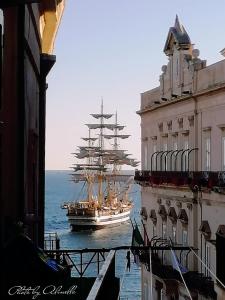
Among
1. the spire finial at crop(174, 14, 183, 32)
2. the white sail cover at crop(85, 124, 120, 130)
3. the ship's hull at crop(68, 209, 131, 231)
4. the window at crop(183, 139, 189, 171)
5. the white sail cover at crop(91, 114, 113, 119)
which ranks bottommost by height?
the ship's hull at crop(68, 209, 131, 231)

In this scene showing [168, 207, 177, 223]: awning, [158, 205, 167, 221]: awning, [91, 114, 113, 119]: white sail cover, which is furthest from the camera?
[91, 114, 113, 119]: white sail cover

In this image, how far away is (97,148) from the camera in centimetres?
13938

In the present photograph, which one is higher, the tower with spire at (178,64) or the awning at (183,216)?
the tower with spire at (178,64)

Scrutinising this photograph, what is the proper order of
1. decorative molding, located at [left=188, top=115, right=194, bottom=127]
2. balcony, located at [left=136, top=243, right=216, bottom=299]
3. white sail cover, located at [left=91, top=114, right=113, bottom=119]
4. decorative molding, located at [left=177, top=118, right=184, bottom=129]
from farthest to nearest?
white sail cover, located at [left=91, top=114, right=113, bottom=119] → decorative molding, located at [left=177, top=118, right=184, bottom=129] → decorative molding, located at [left=188, top=115, right=194, bottom=127] → balcony, located at [left=136, top=243, right=216, bottom=299]

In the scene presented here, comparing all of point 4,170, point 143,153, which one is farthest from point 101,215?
point 4,170

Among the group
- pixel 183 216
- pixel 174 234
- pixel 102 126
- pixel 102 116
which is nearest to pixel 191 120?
pixel 183 216

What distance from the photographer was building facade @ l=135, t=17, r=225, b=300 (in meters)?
26.3

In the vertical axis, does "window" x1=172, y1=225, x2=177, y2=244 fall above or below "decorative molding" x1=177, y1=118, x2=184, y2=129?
below

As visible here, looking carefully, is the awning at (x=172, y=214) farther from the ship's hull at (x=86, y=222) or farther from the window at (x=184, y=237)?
the ship's hull at (x=86, y=222)

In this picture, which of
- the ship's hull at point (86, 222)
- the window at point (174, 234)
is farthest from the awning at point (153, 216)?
the ship's hull at point (86, 222)

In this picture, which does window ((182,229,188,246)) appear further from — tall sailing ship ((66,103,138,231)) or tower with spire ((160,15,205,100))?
tall sailing ship ((66,103,138,231))

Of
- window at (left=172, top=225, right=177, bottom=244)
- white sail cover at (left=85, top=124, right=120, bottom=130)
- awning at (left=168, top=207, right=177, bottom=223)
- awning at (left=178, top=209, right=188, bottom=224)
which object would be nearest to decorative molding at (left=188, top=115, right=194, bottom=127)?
awning at (left=178, top=209, right=188, bottom=224)

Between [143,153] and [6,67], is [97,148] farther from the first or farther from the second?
[6,67]

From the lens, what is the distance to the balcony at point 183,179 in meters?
25.4
